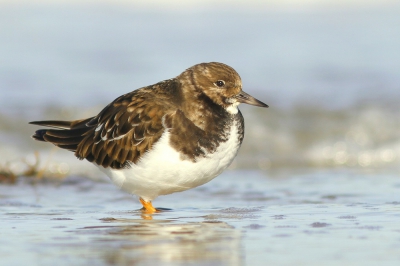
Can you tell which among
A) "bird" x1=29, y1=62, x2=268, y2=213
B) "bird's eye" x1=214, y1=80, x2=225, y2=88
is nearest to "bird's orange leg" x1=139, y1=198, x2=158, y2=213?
"bird" x1=29, y1=62, x2=268, y2=213

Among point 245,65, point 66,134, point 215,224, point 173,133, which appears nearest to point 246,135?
point 66,134

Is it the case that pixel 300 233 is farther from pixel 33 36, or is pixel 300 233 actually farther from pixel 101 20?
pixel 101 20

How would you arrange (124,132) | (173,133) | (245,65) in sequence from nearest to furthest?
(173,133) < (124,132) < (245,65)

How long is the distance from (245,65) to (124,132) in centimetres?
754

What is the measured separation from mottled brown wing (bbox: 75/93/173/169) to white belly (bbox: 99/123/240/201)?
9 centimetres

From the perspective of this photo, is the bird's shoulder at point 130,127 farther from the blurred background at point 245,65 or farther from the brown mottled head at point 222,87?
the blurred background at point 245,65

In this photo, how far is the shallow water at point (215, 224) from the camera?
3877mm

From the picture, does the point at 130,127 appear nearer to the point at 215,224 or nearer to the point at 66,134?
the point at 66,134

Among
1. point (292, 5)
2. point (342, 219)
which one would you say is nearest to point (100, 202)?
point (342, 219)

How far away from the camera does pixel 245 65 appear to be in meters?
12.6

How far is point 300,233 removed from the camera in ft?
14.6

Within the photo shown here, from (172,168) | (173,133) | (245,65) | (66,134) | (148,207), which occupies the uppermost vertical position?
(245,65)

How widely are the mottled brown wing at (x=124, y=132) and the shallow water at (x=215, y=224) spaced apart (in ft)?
1.44

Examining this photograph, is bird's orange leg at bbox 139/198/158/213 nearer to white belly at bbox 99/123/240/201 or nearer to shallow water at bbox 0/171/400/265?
shallow water at bbox 0/171/400/265
